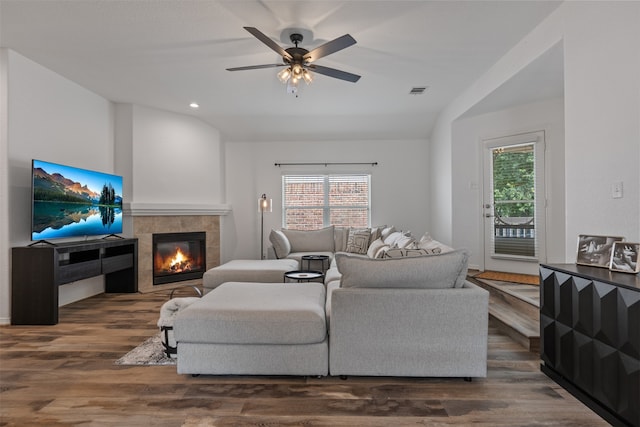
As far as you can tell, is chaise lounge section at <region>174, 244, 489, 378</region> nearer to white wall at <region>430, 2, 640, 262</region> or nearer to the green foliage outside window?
white wall at <region>430, 2, 640, 262</region>

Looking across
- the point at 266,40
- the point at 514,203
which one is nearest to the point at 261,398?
the point at 266,40

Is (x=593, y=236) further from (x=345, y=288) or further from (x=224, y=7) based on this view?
(x=224, y=7)

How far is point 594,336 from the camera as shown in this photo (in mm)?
1817

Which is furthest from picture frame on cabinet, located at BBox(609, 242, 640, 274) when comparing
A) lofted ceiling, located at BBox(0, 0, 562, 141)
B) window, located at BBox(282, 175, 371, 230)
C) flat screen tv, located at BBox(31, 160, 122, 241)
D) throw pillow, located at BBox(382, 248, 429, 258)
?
flat screen tv, located at BBox(31, 160, 122, 241)

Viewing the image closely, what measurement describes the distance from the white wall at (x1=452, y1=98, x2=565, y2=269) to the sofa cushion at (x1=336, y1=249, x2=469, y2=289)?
10.0ft

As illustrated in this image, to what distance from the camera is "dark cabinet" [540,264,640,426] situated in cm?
161

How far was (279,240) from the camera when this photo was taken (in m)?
5.52

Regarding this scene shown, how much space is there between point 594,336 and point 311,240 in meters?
4.39

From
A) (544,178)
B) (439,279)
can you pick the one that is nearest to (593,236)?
(439,279)

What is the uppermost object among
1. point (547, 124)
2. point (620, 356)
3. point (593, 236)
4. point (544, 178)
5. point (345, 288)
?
point (547, 124)

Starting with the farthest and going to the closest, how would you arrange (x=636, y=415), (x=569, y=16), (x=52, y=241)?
(x=52, y=241), (x=569, y=16), (x=636, y=415)

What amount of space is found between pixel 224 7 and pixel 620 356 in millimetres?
3329

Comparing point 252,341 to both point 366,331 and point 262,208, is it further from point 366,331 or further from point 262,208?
point 262,208

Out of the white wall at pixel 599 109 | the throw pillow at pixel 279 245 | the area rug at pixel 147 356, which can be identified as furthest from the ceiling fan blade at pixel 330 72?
the throw pillow at pixel 279 245
